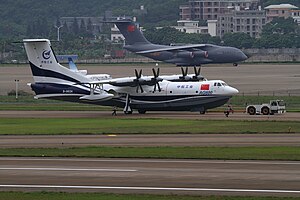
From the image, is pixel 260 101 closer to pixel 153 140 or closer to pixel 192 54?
pixel 153 140

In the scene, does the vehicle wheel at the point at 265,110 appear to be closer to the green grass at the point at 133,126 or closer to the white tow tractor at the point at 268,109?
the white tow tractor at the point at 268,109

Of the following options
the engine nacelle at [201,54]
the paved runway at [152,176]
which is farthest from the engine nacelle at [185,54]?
the paved runway at [152,176]

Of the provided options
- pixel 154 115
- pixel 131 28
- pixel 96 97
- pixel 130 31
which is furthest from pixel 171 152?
pixel 130 31

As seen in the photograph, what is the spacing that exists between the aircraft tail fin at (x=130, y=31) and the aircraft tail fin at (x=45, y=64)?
77118 millimetres

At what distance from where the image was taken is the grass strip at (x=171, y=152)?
46375 millimetres

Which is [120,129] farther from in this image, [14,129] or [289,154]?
[289,154]

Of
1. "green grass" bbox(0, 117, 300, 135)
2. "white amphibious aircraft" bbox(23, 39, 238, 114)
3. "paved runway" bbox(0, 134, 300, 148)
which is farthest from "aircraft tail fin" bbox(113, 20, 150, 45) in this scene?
"paved runway" bbox(0, 134, 300, 148)

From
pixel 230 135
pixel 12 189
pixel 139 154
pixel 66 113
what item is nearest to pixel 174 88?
pixel 66 113

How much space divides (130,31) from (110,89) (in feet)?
263

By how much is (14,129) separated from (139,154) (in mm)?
18600

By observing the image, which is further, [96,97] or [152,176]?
[96,97]

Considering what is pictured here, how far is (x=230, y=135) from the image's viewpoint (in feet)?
193

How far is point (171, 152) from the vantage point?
48.5 metres

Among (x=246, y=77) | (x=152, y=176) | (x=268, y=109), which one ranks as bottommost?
(x=246, y=77)
